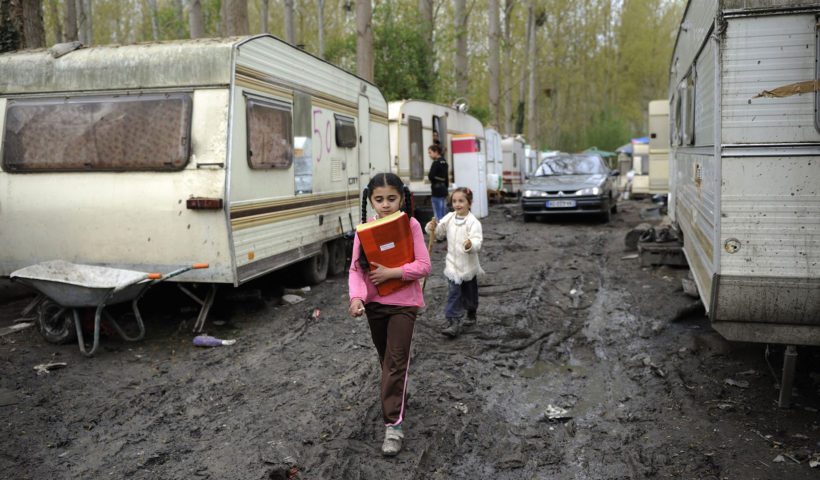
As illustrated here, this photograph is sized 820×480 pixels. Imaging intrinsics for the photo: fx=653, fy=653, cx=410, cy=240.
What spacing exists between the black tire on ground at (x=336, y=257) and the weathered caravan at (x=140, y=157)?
2429mm

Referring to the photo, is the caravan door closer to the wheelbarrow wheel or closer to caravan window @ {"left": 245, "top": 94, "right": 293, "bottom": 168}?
caravan window @ {"left": 245, "top": 94, "right": 293, "bottom": 168}

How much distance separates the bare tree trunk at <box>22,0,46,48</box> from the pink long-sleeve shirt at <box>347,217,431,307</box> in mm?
6466

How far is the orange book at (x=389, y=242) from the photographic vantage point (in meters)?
3.70

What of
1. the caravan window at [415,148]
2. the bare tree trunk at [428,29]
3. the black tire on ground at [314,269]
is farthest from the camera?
the bare tree trunk at [428,29]

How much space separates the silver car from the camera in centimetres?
1484

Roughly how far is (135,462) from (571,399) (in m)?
2.87

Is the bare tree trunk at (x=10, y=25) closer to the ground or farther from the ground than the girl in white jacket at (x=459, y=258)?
farther from the ground

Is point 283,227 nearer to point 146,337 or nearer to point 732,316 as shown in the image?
point 146,337

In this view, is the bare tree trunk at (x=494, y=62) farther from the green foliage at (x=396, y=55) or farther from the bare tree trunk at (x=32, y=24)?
the bare tree trunk at (x=32, y=24)

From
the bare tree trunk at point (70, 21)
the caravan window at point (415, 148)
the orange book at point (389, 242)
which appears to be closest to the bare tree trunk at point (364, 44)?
the caravan window at point (415, 148)

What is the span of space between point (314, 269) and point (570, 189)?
8.35m

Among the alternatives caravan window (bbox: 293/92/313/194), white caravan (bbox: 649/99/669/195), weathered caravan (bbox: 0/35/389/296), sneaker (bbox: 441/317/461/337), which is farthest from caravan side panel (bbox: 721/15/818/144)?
white caravan (bbox: 649/99/669/195)

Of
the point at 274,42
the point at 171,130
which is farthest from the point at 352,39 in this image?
the point at 171,130

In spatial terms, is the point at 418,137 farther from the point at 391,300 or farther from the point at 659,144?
the point at 391,300
